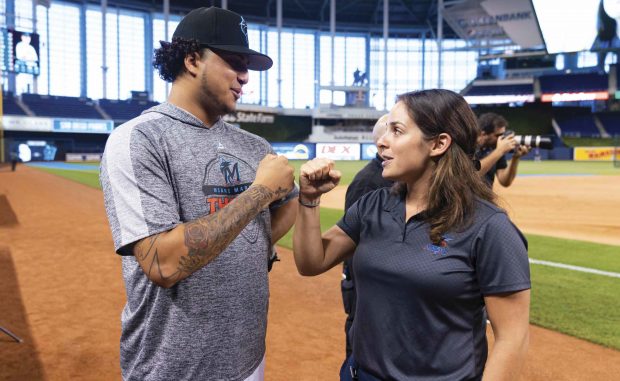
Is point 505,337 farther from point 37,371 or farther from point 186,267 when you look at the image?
point 37,371

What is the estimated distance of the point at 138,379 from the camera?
2318 millimetres

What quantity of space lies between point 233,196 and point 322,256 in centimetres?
65

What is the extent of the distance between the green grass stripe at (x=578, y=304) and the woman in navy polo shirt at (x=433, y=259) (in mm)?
4361

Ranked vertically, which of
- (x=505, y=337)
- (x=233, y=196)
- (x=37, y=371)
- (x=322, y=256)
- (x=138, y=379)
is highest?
(x=233, y=196)

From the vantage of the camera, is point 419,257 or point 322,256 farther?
point 322,256

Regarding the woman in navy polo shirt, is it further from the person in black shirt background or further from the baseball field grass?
the baseball field grass

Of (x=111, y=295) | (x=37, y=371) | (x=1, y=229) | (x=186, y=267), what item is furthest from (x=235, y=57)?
(x=1, y=229)

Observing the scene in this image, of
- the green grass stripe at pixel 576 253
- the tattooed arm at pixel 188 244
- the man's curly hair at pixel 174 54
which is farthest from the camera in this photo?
the green grass stripe at pixel 576 253

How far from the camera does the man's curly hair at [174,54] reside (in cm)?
242

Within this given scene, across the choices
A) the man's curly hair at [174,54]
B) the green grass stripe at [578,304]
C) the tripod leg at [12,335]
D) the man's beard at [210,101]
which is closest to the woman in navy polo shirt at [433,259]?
the man's beard at [210,101]

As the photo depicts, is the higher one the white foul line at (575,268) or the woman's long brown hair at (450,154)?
the woman's long brown hair at (450,154)

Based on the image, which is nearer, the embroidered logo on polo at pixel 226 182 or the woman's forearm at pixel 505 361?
the woman's forearm at pixel 505 361

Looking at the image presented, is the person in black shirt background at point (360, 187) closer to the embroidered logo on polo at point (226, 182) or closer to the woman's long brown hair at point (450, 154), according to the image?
the woman's long brown hair at point (450, 154)

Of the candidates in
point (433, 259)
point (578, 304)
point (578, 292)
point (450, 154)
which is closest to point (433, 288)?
point (433, 259)
